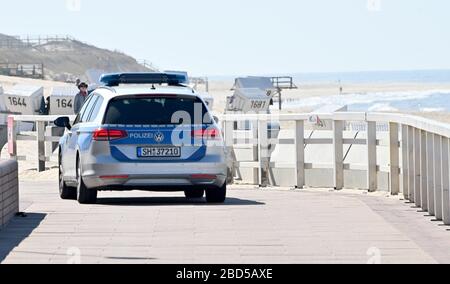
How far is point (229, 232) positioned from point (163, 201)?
4.87 m

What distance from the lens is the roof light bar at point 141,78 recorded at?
66.4 feet

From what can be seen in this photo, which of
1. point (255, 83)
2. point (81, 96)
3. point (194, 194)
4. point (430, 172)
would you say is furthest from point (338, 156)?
point (255, 83)

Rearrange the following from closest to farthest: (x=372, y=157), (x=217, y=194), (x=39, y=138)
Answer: (x=217, y=194) → (x=372, y=157) → (x=39, y=138)

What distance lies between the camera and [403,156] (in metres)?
17.8

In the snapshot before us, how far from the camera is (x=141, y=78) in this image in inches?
806

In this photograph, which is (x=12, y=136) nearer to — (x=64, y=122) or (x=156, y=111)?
(x=64, y=122)

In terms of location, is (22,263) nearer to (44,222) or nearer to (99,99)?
(44,222)

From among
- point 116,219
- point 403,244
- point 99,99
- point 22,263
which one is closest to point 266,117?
point 99,99

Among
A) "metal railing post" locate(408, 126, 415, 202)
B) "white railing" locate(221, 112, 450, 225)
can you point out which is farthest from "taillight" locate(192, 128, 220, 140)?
"metal railing post" locate(408, 126, 415, 202)

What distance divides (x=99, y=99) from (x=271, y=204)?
101 inches

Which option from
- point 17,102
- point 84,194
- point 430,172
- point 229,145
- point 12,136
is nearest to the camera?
point 430,172

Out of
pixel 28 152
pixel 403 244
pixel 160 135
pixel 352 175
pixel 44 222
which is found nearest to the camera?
pixel 403 244

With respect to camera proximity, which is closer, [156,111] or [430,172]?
[430,172]
